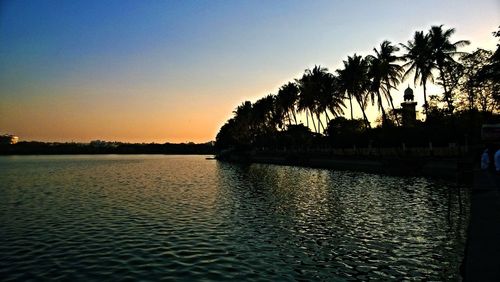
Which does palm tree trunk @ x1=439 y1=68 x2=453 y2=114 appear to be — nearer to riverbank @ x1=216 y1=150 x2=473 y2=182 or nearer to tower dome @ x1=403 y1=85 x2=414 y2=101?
riverbank @ x1=216 y1=150 x2=473 y2=182

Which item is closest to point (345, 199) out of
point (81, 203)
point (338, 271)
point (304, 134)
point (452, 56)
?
point (338, 271)

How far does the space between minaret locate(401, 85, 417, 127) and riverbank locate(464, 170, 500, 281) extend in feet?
196

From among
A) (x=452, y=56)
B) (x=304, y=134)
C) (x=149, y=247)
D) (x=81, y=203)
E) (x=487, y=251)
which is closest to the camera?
(x=487, y=251)

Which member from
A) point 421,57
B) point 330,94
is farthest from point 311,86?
point 421,57

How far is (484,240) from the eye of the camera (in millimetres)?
9680

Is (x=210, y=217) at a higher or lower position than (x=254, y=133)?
lower

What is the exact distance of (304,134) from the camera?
10600 centimetres

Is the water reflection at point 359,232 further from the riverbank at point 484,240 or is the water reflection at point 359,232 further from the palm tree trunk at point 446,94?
the palm tree trunk at point 446,94

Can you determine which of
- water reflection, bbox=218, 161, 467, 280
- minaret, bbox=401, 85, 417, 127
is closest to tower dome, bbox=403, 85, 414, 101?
minaret, bbox=401, 85, 417, 127

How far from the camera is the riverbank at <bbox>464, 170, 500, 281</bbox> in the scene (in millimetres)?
7379

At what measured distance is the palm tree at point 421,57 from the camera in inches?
2149

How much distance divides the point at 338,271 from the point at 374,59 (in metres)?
60.1

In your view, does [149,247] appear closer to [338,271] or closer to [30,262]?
[30,262]

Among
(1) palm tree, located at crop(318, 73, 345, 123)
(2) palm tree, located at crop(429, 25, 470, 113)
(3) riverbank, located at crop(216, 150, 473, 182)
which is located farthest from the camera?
(1) palm tree, located at crop(318, 73, 345, 123)
